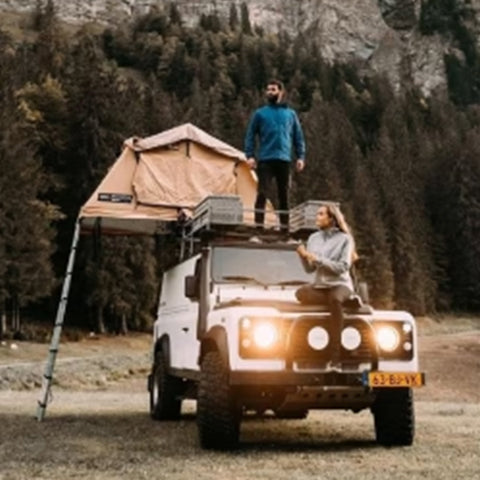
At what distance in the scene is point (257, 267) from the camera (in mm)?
11312

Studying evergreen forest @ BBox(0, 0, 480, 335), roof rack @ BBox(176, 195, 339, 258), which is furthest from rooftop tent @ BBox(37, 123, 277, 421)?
roof rack @ BBox(176, 195, 339, 258)

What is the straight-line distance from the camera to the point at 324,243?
9.91 m

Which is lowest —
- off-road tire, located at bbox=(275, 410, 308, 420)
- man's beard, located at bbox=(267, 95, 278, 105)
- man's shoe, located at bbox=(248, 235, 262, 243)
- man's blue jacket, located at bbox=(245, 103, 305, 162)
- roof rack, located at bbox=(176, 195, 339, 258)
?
off-road tire, located at bbox=(275, 410, 308, 420)

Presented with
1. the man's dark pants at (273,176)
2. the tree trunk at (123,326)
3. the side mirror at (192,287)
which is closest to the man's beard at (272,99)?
the man's dark pants at (273,176)

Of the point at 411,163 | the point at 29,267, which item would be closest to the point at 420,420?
the point at 29,267

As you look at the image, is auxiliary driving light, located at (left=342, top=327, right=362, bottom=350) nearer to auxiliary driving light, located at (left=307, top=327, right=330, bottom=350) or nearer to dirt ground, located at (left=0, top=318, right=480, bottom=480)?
auxiliary driving light, located at (left=307, top=327, right=330, bottom=350)

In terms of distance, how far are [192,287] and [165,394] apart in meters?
3.16

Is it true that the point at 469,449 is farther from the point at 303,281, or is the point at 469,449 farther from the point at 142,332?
the point at 142,332

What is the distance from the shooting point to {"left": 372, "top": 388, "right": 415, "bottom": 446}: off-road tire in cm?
977

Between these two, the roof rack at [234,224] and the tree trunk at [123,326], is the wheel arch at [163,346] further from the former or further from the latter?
the tree trunk at [123,326]

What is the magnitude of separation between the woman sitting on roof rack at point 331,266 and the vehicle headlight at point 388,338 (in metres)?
0.48

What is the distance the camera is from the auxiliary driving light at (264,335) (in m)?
8.98

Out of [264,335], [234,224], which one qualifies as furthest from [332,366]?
[234,224]

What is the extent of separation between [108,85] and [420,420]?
57605mm
